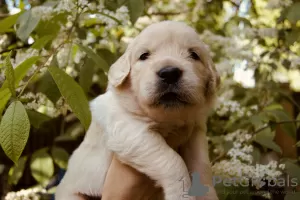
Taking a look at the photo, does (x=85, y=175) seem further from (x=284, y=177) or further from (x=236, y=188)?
(x=284, y=177)

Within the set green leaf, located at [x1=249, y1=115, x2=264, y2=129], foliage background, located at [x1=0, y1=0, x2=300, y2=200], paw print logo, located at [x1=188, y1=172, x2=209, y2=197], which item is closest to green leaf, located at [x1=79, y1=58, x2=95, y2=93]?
foliage background, located at [x1=0, y1=0, x2=300, y2=200]

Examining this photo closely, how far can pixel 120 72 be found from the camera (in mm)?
Answer: 1696

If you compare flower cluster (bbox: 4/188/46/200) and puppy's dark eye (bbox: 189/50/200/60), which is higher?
puppy's dark eye (bbox: 189/50/200/60)

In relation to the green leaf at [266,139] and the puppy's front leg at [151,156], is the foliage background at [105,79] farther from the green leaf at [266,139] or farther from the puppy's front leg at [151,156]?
the puppy's front leg at [151,156]

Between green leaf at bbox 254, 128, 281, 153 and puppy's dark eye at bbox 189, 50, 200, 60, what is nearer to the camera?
puppy's dark eye at bbox 189, 50, 200, 60

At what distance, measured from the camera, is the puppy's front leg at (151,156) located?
150 cm

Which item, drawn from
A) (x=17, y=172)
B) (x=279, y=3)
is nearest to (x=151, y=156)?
(x=17, y=172)

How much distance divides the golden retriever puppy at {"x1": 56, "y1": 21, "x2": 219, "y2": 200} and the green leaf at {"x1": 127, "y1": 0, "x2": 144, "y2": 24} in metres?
0.33

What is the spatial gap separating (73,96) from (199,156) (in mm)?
678

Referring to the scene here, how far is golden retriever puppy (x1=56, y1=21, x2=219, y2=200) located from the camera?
4.82 ft

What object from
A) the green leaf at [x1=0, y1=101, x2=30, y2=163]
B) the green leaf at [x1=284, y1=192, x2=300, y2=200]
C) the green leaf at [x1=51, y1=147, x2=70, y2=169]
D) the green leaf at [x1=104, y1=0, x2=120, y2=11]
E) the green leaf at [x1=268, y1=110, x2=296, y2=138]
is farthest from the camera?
the green leaf at [x1=51, y1=147, x2=70, y2=169]

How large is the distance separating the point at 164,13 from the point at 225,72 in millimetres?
918

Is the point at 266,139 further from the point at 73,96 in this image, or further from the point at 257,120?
the point at 73,96

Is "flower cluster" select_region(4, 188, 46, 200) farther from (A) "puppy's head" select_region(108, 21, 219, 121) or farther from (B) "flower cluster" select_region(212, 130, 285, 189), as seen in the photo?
(B) "flower cluster" select_region(212, 130, 285, 189)
